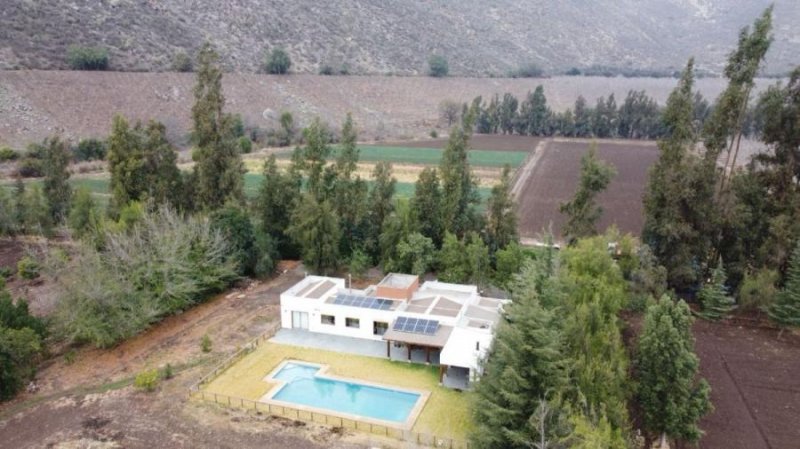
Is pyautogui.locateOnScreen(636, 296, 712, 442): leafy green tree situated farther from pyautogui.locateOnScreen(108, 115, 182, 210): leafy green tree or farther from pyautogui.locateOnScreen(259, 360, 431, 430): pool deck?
pyautogui.locateOnScreen(108, 115, 182, 210): leafy green tree

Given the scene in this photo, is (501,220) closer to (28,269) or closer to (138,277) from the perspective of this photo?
(138,277)

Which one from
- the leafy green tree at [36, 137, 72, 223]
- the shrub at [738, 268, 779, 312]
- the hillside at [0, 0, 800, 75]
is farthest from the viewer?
the hillside at [0, 0, 800, 75]

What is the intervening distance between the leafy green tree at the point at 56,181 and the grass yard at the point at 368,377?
22.6 meters

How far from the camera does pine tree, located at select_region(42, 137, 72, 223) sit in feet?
131

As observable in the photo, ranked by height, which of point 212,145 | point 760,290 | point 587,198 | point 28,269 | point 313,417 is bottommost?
point 313,417

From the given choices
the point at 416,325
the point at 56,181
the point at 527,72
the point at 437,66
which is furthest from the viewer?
the point at 527,72

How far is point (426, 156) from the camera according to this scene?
7081 cm

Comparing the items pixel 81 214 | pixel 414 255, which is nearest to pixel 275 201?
pixel 414 255

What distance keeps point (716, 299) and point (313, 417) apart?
21.4m

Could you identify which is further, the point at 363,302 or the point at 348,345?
the point at 363,302

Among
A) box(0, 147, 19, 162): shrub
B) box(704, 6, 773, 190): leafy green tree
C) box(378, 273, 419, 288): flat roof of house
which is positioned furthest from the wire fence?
box(0, 147, 19, 162): shrub

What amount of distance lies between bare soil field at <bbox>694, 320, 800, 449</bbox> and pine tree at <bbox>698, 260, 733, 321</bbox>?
1.83 ft

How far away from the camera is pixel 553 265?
2592 centimetres

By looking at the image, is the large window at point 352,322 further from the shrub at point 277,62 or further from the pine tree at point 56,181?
the shrub at point 277,62
